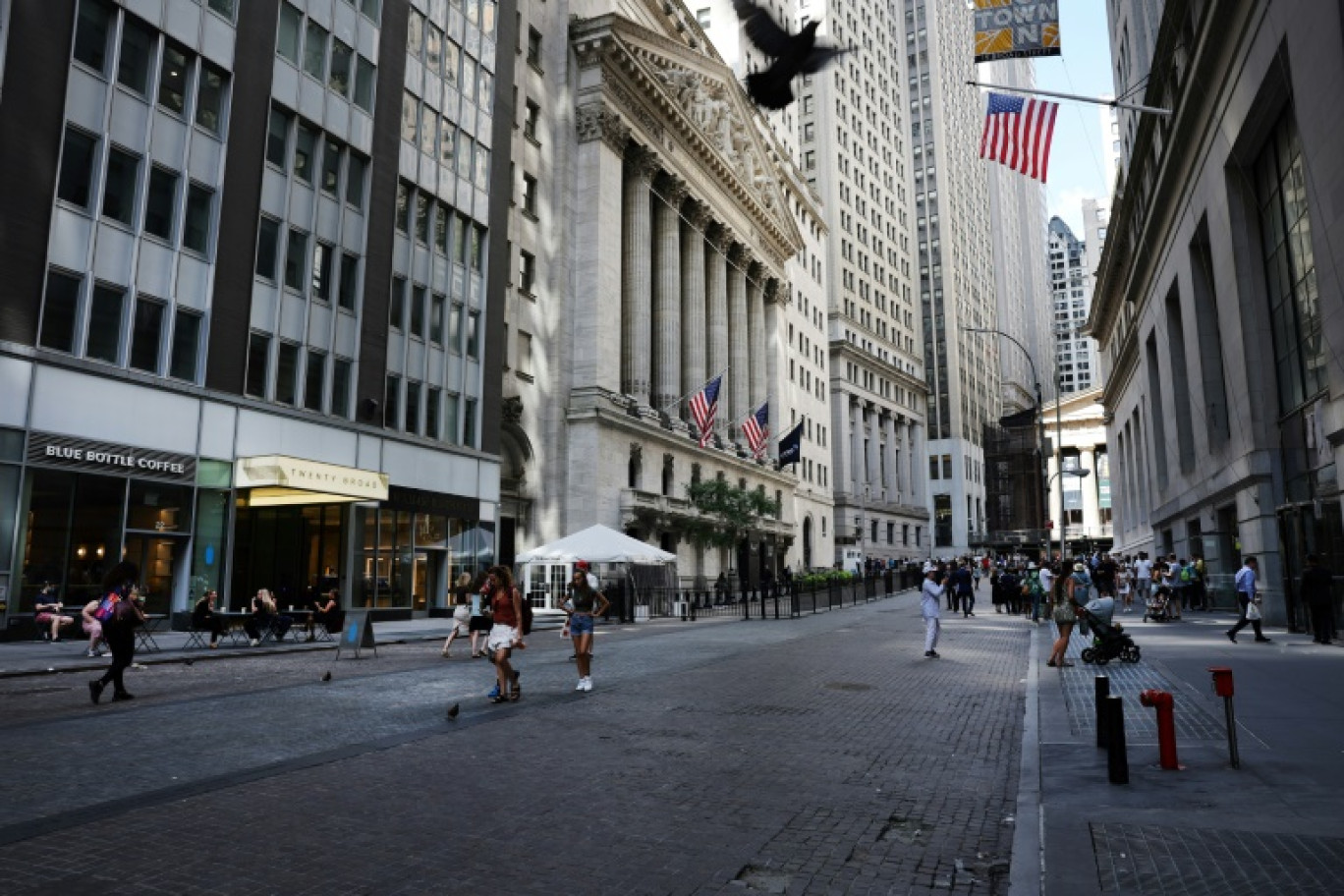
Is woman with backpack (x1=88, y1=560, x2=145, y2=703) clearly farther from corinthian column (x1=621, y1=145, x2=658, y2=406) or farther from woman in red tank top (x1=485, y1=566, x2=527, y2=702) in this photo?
corinthian column (x1=621, y1=145, x2=658, y2=406)

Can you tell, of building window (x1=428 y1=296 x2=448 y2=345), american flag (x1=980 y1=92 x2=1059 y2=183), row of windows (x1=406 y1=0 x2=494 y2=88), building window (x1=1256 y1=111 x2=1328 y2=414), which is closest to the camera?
american flag (x1=980 y1=92 x2=1059 y2=183)

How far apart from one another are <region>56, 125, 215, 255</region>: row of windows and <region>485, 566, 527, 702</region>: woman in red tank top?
17.2 m

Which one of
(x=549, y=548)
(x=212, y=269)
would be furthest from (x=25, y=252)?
(x=549, y=548)

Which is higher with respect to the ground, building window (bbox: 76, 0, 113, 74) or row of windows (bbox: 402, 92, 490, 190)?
row of windows (bbox: 402, 92, 490, 190)

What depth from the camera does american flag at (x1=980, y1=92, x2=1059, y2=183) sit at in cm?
1984

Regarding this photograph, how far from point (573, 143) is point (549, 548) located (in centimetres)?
2367

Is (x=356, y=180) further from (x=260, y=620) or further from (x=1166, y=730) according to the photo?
(x=1166, y=730)

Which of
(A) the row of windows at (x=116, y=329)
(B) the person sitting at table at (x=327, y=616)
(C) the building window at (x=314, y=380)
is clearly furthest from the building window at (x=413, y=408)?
(B) the person sitting at table at (x=327, y=616)

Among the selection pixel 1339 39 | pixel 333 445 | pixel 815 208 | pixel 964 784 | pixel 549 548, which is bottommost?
pixel 964 784

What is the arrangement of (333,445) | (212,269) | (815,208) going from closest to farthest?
(212,269), (333,445), (815,208)

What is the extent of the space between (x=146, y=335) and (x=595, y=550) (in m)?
14.3

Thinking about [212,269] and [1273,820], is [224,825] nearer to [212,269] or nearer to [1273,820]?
[1273,820]

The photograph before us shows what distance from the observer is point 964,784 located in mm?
7664

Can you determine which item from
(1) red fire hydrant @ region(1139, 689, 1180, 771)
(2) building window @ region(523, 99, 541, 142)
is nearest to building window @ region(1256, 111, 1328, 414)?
(1) red fire hydrant @ region(1139, 689, 1180, 771)
